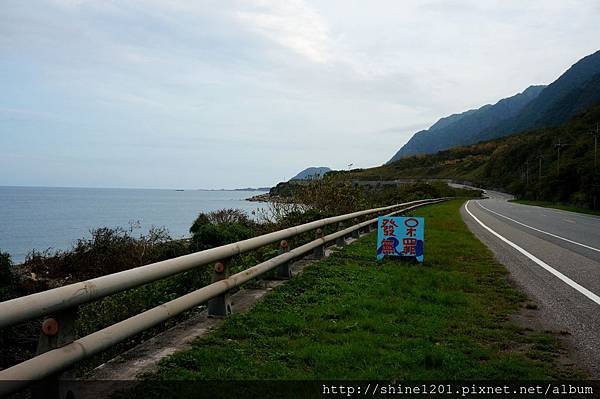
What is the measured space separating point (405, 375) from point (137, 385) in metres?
2.15

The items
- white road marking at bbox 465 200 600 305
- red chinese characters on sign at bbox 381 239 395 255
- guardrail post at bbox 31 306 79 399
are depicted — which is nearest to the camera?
guardrail post at bbox 31 306 79 399

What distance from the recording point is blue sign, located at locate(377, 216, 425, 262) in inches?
446

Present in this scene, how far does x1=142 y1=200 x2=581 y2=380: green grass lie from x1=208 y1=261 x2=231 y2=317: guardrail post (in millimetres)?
230

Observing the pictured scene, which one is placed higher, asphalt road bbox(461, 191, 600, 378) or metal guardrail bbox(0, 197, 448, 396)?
metal guardrail bbox(0, 197, 448, 396)

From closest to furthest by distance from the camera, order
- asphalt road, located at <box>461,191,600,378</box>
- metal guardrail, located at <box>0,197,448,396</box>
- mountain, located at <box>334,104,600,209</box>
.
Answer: metal guardrail, located at <box>0,197,448,396</box> → asphalt road, located at <box>461,191,600,378</box> → mountain, located at <box>334,104,600,209</box>

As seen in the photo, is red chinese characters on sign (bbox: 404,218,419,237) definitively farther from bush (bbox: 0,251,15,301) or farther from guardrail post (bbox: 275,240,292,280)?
bush (bbox: 0,251,15,301)

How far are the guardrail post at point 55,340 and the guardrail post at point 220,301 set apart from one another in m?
2.64

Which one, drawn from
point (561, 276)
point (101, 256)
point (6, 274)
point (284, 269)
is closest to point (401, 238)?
point (561, 276)

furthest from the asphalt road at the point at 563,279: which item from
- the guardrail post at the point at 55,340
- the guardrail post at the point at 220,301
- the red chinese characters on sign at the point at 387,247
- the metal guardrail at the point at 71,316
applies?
the guardrail post at the point at 55,340

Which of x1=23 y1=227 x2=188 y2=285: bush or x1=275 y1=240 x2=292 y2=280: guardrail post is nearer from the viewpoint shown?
x1=275 y1=240 x2=292 y2=280: guardrail post

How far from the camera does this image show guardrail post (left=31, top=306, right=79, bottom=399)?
10.2ft

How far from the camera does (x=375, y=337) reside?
5.42 metres

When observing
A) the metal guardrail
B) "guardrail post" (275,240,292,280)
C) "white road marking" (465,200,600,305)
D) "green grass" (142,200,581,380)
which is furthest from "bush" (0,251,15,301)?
"white road marking" (465,200,600,305)

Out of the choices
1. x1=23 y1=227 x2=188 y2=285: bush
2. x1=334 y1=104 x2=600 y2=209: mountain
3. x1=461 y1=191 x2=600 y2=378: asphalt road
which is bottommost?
x1=23 y1=227 x2=188 y2=285: bush
